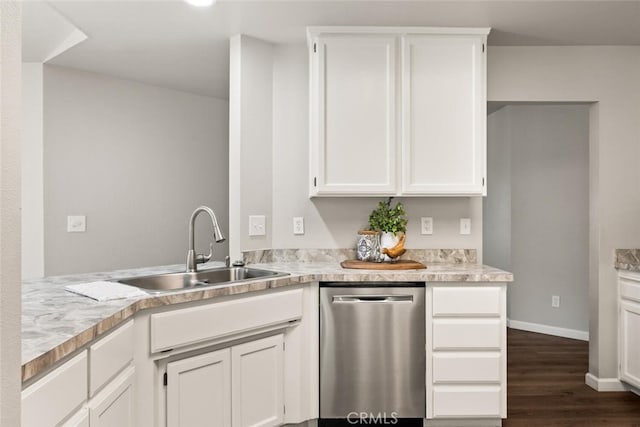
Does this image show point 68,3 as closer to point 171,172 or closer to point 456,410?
point 171,172

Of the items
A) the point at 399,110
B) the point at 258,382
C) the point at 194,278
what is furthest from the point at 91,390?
the point at 399,110

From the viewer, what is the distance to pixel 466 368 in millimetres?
2564

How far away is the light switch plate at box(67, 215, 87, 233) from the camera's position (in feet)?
12.2

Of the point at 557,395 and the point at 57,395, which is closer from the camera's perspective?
the point at 57,395

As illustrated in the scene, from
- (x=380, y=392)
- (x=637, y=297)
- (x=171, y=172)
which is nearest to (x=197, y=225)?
(x=171, y=172)

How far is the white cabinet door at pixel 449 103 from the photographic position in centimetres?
288

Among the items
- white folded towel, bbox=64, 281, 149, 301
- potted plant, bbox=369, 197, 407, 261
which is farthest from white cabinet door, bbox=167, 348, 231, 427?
potted plant, bbox=369, 197, 407, 261

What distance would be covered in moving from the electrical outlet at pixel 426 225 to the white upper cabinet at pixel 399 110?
0.34 meters

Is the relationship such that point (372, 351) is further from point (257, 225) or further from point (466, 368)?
point (257, 225)

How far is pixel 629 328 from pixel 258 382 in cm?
234

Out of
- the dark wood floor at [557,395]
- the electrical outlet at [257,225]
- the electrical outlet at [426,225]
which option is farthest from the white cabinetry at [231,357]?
the dark wood floor at [557,395]

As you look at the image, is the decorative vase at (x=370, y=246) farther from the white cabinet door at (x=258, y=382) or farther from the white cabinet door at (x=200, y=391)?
the white cabinet door at (x=200, y=391)

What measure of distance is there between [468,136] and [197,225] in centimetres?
259

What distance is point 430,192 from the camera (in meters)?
2.89
